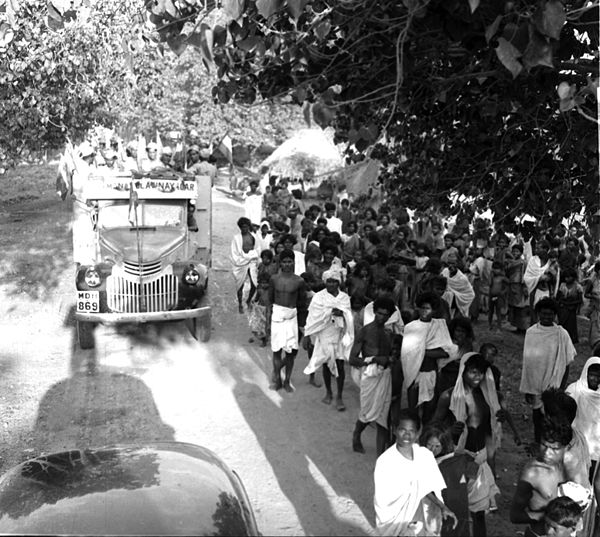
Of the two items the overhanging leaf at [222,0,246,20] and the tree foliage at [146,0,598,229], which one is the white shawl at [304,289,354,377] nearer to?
the tree foliage at [146,0,598,229]

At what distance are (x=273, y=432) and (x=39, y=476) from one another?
3814mm

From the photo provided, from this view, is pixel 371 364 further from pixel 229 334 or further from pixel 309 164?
pixel 309 164

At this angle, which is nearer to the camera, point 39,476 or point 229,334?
point 39,476

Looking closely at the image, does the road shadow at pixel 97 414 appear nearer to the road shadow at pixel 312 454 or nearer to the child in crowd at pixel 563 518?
the road shadow at pixel 312 454

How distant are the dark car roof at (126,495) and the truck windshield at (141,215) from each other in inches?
260

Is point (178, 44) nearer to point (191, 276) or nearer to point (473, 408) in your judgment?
point (473, 408)

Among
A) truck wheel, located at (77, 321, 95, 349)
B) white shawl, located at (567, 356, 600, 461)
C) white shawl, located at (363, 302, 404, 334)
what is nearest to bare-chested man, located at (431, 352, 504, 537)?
white shawl, located at (567, 356, 600, 461)

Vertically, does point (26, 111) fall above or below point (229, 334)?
above

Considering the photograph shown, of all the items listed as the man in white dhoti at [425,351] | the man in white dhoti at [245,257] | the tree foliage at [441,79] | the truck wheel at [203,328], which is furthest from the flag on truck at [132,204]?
the man in white dhoti at [425,351]

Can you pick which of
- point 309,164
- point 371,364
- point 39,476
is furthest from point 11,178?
point 39,476

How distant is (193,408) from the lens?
27.2ft

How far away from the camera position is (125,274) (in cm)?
1011

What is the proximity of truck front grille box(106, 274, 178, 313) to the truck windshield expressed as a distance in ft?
2.90

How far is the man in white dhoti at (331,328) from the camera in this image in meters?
8.23
